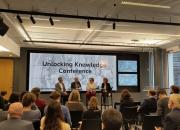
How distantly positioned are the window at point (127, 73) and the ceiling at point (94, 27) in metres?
0.84

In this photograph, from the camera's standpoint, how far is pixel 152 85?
12773 millimetres

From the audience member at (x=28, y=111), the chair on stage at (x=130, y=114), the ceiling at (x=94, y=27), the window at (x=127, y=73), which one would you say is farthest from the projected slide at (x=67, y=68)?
the audience member at (x=28, y=111)

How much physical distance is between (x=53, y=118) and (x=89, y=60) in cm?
984

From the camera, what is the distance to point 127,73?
13.2 m

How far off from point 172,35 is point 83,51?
4765 millimetres

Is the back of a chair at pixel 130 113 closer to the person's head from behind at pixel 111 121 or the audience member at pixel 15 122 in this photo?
the audience member at pixel 15 122

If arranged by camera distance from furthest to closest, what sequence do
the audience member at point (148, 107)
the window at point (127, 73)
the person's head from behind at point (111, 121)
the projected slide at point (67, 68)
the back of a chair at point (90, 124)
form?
the window at point (127, 73) < the projected slide at point (67, 68) < the audience member at point (148, 107) < the back of a chair at point (90, 124) < the person's head from behind at point (111, 121)

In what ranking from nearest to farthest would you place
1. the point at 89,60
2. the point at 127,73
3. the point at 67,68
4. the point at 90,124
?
the point at 90,124 → the point at 67,68 → the point at 89,60 → the point at 127,73

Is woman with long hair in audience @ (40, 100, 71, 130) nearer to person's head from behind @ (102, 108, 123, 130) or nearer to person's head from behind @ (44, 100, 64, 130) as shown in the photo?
person's head from behind @ (44, 100, 64, 130)

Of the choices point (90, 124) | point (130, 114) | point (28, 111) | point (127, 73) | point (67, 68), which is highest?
point (67, 68)

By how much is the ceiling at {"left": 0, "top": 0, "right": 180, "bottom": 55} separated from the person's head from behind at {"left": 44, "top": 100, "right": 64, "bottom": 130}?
138 inches

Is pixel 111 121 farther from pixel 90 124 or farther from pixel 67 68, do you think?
pixel 67 68

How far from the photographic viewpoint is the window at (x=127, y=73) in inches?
516

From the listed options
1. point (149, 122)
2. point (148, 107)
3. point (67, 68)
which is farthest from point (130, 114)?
point (67, 68)
